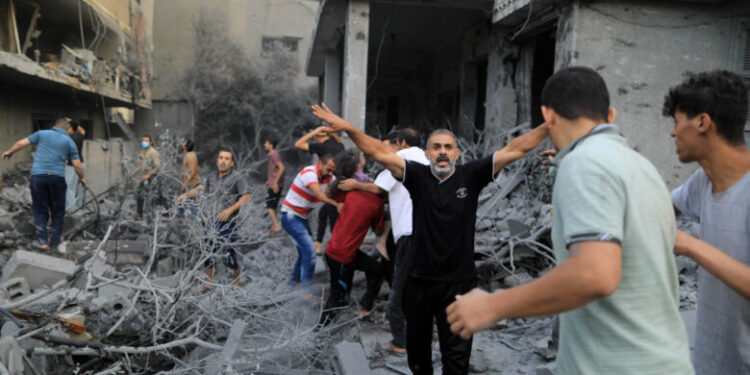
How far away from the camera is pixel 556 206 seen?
4.34 feet

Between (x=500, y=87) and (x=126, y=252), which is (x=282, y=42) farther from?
(x=126, y=252)

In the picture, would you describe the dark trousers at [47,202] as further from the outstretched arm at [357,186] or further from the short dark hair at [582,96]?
the short dark hair at [582,96]

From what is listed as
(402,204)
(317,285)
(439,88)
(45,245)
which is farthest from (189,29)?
(402,204)

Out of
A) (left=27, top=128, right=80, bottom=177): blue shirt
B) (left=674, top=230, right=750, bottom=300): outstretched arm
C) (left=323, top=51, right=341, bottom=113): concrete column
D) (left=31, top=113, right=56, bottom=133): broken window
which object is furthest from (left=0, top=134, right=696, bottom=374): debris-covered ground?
(left=31, top=113, right=56, bottom=133): broken window

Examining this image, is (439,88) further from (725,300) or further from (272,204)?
(725,300)

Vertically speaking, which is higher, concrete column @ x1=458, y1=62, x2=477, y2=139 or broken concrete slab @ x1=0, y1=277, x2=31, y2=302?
concrete column @ x1=458, y1=62, x2=477, y2=139

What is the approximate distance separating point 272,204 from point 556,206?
22.0ft

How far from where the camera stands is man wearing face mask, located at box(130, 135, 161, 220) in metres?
8.83

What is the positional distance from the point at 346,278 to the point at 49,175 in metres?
5.08

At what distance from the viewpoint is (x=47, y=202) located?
7.08m

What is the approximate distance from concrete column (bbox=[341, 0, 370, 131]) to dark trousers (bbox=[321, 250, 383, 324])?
374 centimetres

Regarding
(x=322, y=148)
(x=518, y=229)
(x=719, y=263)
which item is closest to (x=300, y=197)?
(x=322, y=148)

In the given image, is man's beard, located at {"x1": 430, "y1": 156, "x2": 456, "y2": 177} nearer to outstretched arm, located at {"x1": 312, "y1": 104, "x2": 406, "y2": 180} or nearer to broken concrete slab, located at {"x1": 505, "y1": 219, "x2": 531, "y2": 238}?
outstretched arm, located at {"x1": 312, "y1": 104, "x2": 406, "y2": 180}

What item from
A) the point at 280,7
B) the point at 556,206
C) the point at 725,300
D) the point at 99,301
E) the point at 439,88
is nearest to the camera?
the point at 556,206
